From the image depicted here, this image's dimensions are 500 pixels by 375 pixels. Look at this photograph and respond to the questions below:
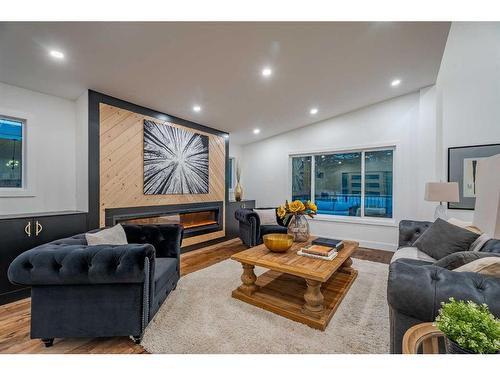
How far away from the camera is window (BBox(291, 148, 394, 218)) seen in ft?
14.9

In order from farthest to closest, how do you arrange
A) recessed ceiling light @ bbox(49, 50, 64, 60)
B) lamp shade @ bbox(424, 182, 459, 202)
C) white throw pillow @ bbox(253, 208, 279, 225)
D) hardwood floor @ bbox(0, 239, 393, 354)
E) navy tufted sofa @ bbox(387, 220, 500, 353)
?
white throw pillow @ bbox(253, 208, 279, 225) → lamp shade @ bbox(424, 182, 459, 202) → recessed ceiling light @ bbox(49, 50, 64, 60) → hardwood floor @ bbox(0, 239, 393, 354) → navy tufted sofa @ bbox(387, 220, 500, 353)

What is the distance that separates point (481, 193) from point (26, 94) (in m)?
4.25

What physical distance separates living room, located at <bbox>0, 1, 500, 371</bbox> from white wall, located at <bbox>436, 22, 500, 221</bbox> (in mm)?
24

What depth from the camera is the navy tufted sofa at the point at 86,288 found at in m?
1.55

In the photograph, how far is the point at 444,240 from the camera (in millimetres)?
2309

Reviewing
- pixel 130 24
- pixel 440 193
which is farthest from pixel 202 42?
pixel 440 193

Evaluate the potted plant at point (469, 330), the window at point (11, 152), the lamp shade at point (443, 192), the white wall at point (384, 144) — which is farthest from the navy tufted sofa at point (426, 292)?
the window at point (11, 152)

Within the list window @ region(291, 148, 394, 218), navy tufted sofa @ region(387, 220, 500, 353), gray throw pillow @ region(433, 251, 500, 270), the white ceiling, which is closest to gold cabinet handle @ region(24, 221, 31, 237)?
the white ceiling

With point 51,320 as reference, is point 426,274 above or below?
above

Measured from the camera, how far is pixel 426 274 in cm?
124

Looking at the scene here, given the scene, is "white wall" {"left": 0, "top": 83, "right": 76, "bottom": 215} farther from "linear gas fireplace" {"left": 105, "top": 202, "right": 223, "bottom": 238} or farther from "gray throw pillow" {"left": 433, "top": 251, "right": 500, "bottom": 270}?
"gray throw pillow" {"left": 433, "top": 251, "right": 500, "bottom": 270}

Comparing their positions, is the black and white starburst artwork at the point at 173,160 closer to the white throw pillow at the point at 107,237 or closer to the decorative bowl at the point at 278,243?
the white throw pillow at the point at 107,237
